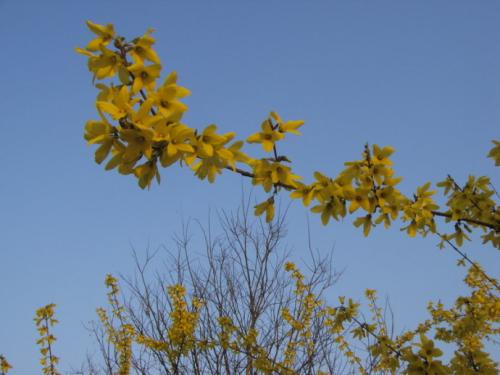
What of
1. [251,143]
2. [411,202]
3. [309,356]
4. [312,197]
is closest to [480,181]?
[411,202]

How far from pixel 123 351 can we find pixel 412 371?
518cm

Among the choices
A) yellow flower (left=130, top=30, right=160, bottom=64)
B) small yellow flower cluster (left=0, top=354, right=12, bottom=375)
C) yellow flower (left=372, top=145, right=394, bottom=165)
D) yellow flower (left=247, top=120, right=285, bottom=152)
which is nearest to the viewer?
yellow flower (left=130, top=30, right=160, bottom=64)

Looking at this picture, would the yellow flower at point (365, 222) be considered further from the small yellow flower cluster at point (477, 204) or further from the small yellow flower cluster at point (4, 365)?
the small yellow flower cluster at point (4, 365)

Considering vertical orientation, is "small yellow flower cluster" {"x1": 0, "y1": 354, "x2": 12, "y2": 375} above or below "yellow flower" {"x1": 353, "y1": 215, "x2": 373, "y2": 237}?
above

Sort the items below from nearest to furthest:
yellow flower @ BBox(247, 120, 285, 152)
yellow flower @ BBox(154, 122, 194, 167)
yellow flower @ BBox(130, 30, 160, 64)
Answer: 1. yellow flower @ BBox(154, 122, 194, 167)
2. yellow flower @ BBox(130, 30, 160, 64)
3. yellow flower @ BBox(247, 120, 285, 152)

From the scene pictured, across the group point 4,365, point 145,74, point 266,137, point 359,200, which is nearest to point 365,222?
point 359,200

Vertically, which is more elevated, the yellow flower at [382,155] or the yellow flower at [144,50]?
the yellow flower at [144,50]

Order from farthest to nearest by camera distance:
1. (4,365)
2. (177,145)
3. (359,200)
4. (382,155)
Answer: (4,365), (382,155), (359,200), (177,145)

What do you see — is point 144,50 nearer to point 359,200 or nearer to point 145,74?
point 145,74

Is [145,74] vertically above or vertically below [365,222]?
above

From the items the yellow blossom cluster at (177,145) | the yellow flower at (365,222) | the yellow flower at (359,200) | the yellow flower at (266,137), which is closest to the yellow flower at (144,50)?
the yellow blossom cluster at (177,145)

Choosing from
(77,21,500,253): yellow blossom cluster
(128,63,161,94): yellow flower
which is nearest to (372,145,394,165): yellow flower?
(77,21,500,253): yellow blossom cluster

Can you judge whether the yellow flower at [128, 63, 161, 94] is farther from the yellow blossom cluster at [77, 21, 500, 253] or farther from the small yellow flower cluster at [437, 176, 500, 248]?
the small yellow flower cluster at [437, 176, 500, 248]

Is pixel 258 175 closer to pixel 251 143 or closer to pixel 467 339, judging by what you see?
pixel 251 143
